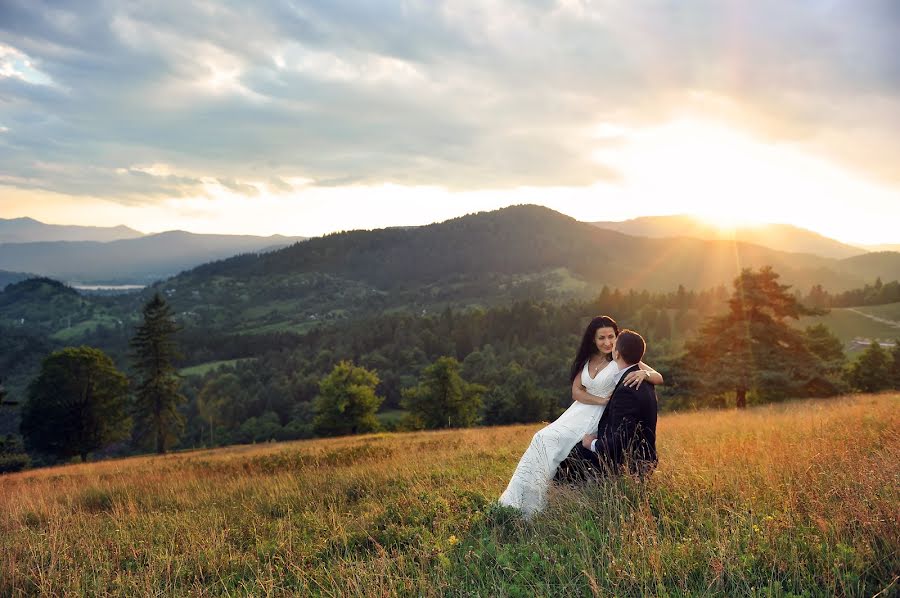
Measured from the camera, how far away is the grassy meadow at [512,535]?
12.2ft

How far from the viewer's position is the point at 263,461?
1361 centimetres

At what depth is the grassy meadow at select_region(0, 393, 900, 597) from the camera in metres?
3.71

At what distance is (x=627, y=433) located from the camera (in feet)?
18.7

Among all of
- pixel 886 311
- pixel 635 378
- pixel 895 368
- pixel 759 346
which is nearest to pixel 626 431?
pixel 635 378

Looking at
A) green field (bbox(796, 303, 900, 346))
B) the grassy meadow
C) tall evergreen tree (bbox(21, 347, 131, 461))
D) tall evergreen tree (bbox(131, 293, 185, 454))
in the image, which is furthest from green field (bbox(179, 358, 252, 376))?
the grassy meadow

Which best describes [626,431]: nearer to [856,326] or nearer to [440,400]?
[440,400]

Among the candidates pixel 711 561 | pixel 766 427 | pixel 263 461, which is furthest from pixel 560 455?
pixel 263 461

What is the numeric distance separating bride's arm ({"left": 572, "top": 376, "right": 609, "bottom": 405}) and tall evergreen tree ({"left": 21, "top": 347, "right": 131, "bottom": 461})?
4519 cm

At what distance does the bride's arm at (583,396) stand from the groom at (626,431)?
0.66ft

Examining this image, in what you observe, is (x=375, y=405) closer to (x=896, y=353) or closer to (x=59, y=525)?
(x=59, y=525)

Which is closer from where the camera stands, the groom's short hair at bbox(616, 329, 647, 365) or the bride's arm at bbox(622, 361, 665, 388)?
the bride's arm at bbox(622, 361, 665, 388)

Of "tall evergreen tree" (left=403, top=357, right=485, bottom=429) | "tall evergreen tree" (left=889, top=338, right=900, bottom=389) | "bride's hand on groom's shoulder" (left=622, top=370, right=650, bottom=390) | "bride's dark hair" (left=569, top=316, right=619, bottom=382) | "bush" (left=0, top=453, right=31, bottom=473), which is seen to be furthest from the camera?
"tall evergreen tree" (left=403, top=357, right=485, bottom=429)

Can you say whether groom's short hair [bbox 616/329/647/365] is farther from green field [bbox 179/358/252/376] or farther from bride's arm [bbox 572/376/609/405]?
green field [bbox 179/358/252/376]

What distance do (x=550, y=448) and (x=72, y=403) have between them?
46.7 meters
